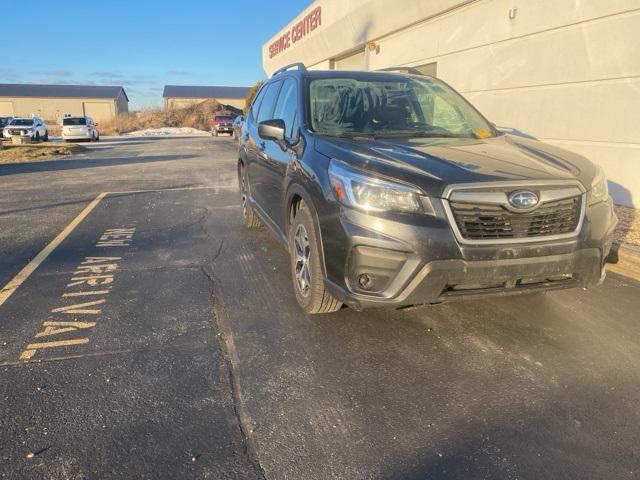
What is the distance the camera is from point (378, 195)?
285 cm

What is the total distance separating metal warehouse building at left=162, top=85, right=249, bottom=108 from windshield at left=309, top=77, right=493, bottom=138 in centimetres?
7977

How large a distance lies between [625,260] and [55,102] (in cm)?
8864

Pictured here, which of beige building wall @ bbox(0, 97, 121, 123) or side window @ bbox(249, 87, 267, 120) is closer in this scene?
side window @ bbox(249, 87, 267, 120)

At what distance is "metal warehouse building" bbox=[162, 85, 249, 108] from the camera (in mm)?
80231

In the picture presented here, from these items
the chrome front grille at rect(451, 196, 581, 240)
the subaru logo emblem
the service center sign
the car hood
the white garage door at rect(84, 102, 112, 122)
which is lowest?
the chrome front grille at rect(451, 196, 581, 240)

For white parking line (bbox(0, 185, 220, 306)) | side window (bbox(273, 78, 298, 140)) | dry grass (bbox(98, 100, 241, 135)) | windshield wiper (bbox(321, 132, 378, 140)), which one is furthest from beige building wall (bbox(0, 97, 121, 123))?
windshield wiper (bbox(321, 132, 378, 140))

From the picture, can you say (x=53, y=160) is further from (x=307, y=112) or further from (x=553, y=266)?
(x=553, y=266)

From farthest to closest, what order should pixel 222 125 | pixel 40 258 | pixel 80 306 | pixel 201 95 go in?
pixel 201 95
pixel 222 125
pixel 40 258
pixel 80 306

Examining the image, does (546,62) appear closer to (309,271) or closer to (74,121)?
(309,271)

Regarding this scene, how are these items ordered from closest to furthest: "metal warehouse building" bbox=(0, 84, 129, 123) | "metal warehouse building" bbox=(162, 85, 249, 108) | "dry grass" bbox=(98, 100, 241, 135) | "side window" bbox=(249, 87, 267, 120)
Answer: "side window" bbox=(249, 87, 267, 120), "dry grass" bbox=(98, 100, 241, 135), "metal warehouse building" bbox=(0, 84, 129, 123), "metal warehouse building" bbox=(162, 85, 249, 108)

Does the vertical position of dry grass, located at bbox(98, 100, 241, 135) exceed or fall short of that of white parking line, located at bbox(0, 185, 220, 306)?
it exceeds it

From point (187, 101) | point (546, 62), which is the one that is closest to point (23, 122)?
point (546, 62)

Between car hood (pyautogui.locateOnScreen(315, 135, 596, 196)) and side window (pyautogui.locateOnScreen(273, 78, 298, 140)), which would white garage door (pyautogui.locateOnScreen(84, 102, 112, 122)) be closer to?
side window (pyautogui.locateOnScreen(273, 78, 298, 140))

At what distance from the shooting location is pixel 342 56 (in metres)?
19.1
